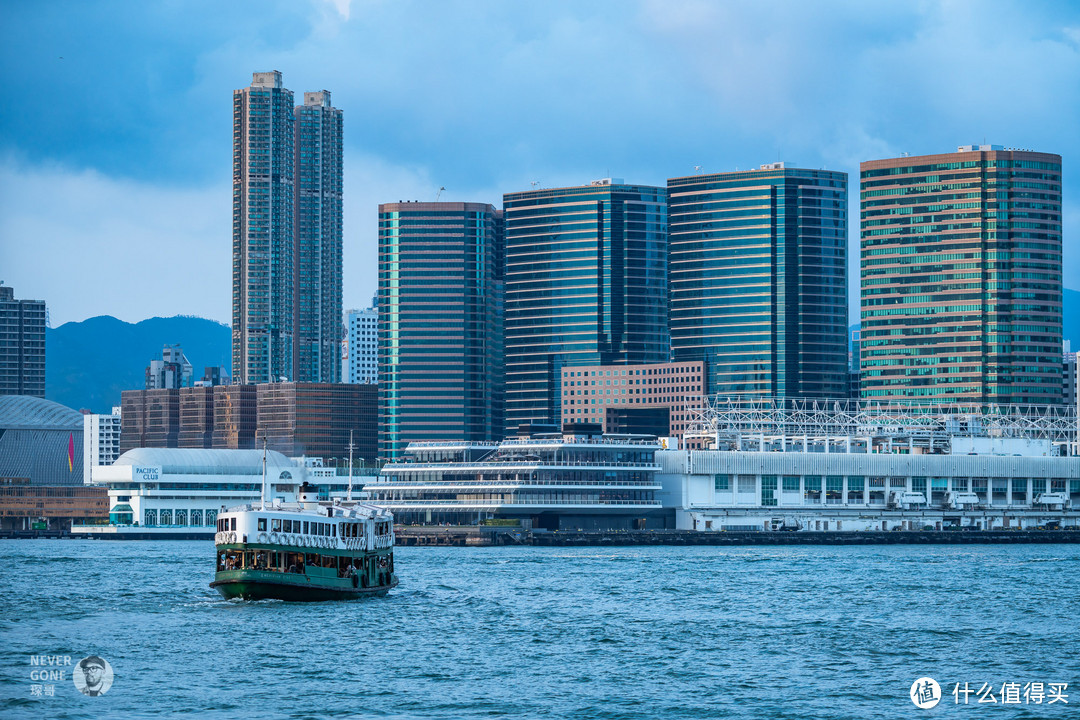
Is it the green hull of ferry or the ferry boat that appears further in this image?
the green hull of ferry

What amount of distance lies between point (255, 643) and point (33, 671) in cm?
1399

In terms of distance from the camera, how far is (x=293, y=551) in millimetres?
106500

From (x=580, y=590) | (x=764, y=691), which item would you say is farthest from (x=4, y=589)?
(x=764, y=691)
